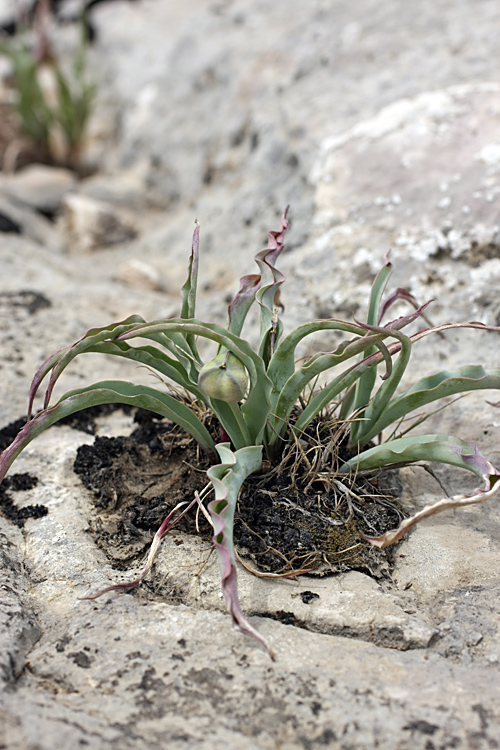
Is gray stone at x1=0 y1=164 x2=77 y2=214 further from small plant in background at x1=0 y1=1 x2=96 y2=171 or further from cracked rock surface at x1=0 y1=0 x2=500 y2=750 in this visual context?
small plant in background at x1=0 y1=1 x2=96 y2=171

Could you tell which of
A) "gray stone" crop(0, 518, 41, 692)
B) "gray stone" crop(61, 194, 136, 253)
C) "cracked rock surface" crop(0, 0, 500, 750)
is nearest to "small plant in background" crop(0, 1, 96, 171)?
"cracked rock surface" crop(0, 0, 500, 750)

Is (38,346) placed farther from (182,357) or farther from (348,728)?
(348,728)

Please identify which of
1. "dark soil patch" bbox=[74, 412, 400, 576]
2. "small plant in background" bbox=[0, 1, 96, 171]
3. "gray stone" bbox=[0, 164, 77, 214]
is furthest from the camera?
"small plant in background" bbox=[0, 1, 96, 171]

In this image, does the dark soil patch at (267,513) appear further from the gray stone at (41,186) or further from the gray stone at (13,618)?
the gray stone at (41,186)

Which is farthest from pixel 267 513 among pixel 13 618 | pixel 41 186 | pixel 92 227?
pixel 41 186

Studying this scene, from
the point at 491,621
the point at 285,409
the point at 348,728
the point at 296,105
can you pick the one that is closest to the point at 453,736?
the point at 348,728

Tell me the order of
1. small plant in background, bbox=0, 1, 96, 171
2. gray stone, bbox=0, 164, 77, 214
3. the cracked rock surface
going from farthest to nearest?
small plant in background, bbox=0, 1, 96, 171, gray stone, bbox=0, 164, 77, 214, the cracked rock surface

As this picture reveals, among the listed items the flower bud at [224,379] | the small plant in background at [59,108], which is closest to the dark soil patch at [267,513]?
the flower bud at [224,379]
